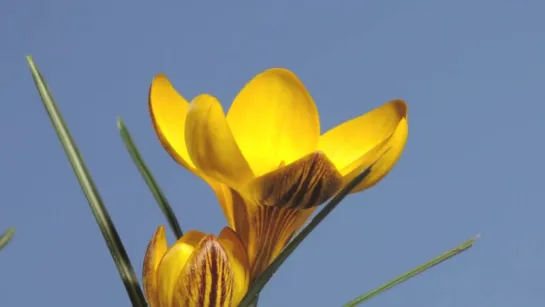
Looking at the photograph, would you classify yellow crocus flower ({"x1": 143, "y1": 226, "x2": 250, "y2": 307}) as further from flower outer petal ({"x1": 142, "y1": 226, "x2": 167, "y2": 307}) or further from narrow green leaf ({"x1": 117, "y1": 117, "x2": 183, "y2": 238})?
narrow green leaf ({"x1": 117, "y1": 117, "x2": 183, "y2": 238})

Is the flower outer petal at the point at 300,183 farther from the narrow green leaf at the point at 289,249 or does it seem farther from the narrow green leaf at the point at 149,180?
the narrow green leaf at the point at 149,180

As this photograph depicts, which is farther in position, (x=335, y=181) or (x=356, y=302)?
(x=356, y=302)

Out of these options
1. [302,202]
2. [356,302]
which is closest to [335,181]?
[302,202]

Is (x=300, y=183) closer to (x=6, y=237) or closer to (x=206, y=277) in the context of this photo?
(x=206, y=277)

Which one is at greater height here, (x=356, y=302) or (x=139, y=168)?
(x=139, y=168)

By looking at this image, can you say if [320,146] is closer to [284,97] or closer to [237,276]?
[284,97]

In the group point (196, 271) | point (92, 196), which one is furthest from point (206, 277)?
point (92, 196)
